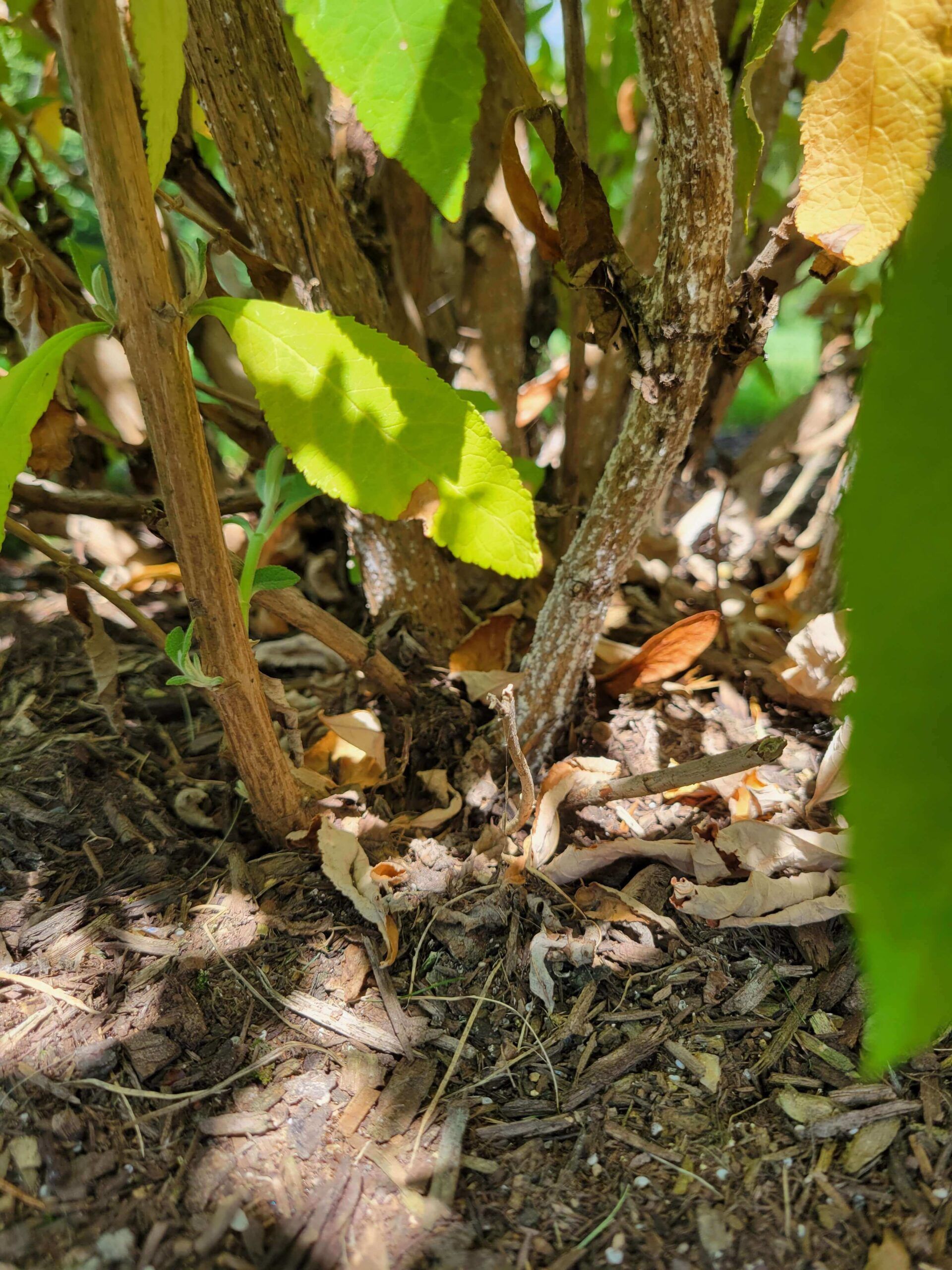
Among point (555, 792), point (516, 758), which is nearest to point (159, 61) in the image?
point (516, 758)

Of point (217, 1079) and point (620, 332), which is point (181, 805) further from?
point (620, 332)

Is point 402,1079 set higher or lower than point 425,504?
lower

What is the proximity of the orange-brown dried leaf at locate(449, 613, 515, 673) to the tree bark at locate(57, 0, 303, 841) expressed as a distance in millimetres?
365

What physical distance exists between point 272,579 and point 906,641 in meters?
0.61

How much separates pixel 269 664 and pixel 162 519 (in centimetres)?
46

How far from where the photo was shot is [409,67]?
19.6 inches

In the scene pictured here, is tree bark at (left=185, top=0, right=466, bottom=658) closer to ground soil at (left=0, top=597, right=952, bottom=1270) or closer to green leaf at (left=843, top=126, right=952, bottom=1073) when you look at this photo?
ground soil at (left=0, top=597, right=952, bottom=1270)

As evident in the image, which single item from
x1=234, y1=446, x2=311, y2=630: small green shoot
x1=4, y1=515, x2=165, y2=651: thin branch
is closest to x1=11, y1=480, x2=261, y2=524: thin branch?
x1=234, y1=446, x2=311, y2=630: small green shoot

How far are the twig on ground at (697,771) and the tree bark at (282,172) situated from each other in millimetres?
427

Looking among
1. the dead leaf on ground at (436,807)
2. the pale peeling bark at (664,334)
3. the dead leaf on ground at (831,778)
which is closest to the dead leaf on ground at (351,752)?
the dead leaf on ground at (436,807)

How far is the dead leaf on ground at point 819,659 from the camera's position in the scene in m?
1.02

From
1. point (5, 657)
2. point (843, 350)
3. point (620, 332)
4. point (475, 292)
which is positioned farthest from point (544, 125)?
point (843, 350)

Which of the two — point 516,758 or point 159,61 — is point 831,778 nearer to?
point 516,758

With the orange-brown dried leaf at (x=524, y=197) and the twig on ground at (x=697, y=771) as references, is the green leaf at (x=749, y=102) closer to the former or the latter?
the orange-brown dried leaf at (x=524, y=197)
